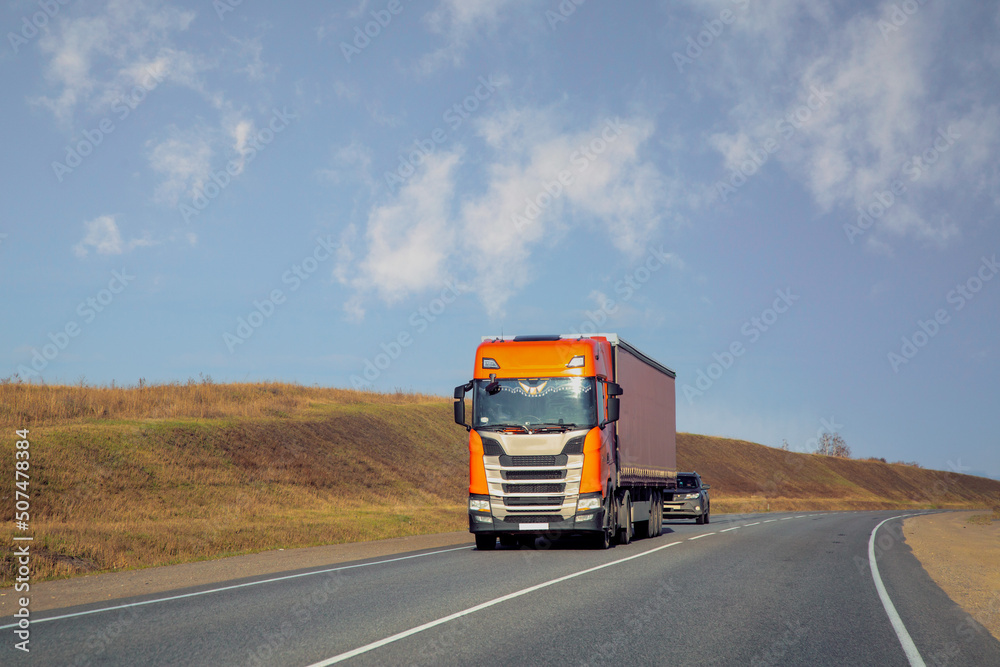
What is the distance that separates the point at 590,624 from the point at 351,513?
982 inches

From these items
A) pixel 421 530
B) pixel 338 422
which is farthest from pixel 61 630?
pixel 338 422

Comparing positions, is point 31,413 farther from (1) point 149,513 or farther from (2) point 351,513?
(2) point 351,513

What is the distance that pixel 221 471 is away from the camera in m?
37.0

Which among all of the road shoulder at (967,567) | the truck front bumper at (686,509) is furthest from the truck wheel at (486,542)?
the truck front bumper at (686,509)

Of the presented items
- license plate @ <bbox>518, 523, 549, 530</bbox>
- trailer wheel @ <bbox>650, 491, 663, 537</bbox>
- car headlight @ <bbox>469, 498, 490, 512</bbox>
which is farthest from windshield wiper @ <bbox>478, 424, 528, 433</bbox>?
trailer wheel @ <bbox>650, 491, 663, 537</bbox>

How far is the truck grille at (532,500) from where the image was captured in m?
16.1

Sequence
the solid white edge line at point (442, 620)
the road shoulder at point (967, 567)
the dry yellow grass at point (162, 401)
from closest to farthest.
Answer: the solid white edge line at point (442, 620) < the road shoulder at point (967, 567) < the dry yellow grass at point (162, 401)

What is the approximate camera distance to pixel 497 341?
699 inches

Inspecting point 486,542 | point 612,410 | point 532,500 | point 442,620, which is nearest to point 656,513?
point 486,542

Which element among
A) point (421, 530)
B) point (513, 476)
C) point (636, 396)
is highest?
point (636, 396)

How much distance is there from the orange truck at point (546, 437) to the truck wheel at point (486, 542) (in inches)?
0.9

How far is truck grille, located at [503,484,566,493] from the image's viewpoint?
16141 millimetres

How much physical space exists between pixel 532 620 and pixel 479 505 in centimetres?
820

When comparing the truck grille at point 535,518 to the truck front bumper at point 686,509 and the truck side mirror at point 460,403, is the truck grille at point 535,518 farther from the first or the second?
the truck front bumper at point 686,509
